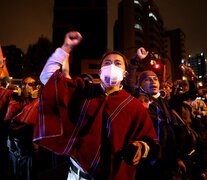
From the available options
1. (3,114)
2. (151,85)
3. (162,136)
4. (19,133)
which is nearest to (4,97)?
(3,114)

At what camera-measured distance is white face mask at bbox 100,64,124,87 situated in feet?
9.42

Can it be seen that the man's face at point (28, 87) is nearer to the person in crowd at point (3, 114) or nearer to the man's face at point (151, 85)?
the person in crowd at point (3, 114)

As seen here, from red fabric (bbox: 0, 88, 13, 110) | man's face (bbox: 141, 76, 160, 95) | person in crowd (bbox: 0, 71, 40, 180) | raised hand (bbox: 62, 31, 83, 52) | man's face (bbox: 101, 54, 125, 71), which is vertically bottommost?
person in crowd (bbox: 0, 71, 40, 180)

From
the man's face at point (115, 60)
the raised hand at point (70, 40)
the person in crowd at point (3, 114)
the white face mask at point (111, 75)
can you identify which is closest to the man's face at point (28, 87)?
the person in crowd at point (3, 114)

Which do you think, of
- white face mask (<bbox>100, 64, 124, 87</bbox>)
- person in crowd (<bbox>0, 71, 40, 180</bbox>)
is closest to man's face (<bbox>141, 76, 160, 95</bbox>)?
white face mask (<bbox>100, 64, 124, 87</bbox>)

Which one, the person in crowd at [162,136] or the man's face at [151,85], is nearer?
the person in crowd at [162,136]

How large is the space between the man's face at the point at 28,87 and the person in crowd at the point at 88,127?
2.83 metres

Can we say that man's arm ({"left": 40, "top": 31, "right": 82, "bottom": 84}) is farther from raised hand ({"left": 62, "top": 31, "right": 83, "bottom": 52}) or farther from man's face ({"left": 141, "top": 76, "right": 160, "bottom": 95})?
man's face ({"left": 141, "top": 76, "right": 160, "bottom": 95})

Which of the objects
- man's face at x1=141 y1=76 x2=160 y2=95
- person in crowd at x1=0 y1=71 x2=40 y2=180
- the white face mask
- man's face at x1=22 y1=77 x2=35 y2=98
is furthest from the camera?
man's face at x1=22 y1=77 x2=35 y2=98

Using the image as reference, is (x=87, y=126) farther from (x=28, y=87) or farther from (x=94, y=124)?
(x=28, y=87)

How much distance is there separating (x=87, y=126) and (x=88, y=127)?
0.06 feet

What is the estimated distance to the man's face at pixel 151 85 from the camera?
4137mm

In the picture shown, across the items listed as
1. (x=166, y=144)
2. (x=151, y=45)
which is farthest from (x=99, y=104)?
(x=151, y=45)

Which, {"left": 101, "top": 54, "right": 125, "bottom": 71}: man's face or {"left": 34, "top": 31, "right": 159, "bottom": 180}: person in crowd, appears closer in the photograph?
{"left": 34, "top": 31, "right": 159, "bottom": 180}: person in crowd
